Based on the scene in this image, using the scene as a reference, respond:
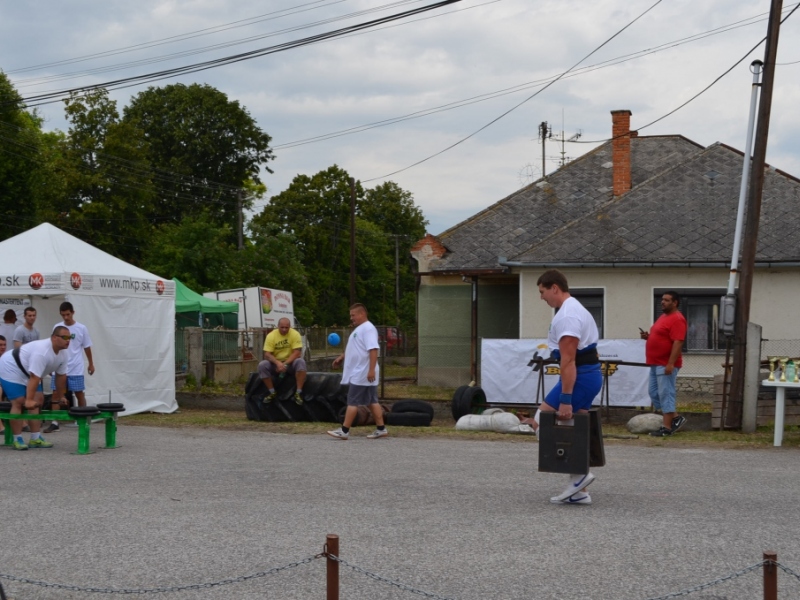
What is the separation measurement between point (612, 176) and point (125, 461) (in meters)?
20.2

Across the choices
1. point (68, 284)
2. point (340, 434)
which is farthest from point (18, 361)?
point (340, 434)

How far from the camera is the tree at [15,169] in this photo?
43344 mm

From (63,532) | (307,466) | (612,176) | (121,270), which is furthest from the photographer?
(612,176)

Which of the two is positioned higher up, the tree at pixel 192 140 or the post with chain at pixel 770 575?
the tree at pixel 192 140

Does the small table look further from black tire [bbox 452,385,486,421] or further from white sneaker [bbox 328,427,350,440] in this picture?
black tire [bbox 452,385,486,421]

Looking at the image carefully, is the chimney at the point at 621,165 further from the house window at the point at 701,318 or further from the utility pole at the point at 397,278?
the utility pole at the point at 397,278

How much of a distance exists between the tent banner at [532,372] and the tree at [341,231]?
38888 millimetres

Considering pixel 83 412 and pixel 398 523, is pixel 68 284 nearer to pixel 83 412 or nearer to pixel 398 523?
pixel 83 412

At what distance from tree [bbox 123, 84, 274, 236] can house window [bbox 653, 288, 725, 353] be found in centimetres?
3781

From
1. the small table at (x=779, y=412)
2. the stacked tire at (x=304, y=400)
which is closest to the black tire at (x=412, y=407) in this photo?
the stacked tire at (x=304, y=400)

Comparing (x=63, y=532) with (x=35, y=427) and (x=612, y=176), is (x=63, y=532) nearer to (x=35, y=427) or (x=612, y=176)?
(x=35, y=427)

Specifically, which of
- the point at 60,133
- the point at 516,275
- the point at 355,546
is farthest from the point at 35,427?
the point at 60,133

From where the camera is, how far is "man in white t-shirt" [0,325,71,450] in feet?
41.4

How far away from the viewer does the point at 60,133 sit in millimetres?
68688
